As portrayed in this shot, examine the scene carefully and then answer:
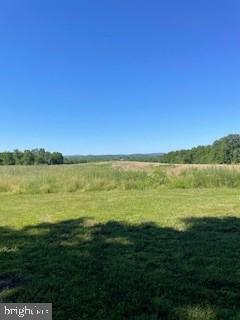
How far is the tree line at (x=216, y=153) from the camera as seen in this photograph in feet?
281

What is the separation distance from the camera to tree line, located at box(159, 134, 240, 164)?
8550 cm

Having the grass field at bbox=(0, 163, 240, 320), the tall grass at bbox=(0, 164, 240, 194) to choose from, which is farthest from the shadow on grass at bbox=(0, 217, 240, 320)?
the tall grass at bbox=(0, 164, 240, 194)

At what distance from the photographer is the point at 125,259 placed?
5.02 m

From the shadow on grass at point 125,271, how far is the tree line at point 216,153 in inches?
3089

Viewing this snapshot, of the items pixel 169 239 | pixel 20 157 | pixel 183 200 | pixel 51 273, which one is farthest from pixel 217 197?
pixel 20 157

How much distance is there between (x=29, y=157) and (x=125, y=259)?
310 ft

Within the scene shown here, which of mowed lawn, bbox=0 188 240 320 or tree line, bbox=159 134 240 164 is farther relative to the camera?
tree line, bbox=159 134 240 164

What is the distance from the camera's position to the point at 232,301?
3686 millimetres

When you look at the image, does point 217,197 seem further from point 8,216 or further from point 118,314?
point 118,314

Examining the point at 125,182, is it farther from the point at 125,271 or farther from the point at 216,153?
the point at 216,153
